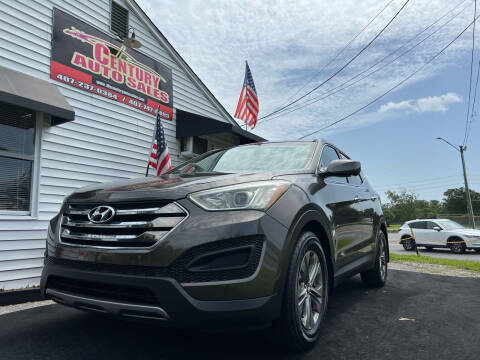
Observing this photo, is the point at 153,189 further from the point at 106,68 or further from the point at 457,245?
the point at 457,245

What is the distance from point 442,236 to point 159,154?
42.6ft

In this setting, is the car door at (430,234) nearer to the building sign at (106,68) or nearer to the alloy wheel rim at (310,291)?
the building sign at (106,68)

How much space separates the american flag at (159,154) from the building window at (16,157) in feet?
7.35

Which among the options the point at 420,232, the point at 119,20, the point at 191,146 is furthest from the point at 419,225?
the point at 119,20

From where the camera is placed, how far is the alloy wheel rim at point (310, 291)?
260 centimetres

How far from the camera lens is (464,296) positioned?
15.2ft

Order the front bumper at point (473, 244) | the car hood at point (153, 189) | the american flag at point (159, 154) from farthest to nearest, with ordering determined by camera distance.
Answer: the front bumper at point (473, 244) < the american flag at point (159, 154) < the car hood at point (153, 189)

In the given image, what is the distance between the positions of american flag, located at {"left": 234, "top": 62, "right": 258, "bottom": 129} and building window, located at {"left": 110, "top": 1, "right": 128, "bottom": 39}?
4.61m

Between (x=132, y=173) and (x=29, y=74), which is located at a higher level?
Answer: (x=29, y=74)

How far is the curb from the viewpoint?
171 inches

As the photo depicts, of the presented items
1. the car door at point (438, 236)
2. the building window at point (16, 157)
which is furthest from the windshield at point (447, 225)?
the building window at point (16, 157)

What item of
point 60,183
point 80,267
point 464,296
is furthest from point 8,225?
point 464,296

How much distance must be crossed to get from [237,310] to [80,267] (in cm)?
105

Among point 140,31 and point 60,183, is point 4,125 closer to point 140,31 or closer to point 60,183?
point 60,183
